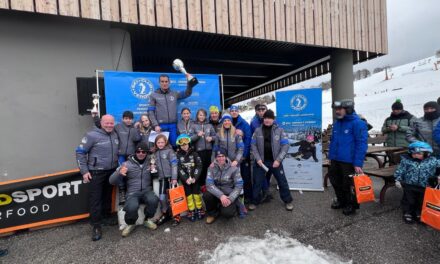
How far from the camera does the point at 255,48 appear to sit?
7723 millimetres

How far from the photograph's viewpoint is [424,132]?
389 cm

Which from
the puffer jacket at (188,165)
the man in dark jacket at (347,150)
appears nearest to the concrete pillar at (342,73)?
the man in dark jacket at (347,150)

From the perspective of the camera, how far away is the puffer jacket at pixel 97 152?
3484mm

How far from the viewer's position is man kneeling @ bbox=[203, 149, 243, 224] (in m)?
3.64

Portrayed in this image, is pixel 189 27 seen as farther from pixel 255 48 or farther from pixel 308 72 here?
pixel 308 72

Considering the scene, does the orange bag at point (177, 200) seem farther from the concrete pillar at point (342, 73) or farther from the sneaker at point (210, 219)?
the concrete pillar at point (342, 73)

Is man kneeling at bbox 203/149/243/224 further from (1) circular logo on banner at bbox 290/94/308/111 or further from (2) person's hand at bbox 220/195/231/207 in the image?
(1) circular logo on banner at bbox 290/94/308/111

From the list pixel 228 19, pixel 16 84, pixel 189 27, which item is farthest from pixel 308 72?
pixel 16 84

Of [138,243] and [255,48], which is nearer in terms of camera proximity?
[138,243]

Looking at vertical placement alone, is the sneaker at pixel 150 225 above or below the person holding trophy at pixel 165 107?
below

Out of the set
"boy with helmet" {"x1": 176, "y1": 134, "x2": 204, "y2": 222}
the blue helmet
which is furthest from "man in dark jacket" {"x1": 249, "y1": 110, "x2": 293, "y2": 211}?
the blue helmet

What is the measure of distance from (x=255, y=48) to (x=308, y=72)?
13.5ft

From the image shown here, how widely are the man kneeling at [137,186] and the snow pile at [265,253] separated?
3.84 ft

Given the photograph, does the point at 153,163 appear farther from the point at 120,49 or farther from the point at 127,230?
the point at 120,49
